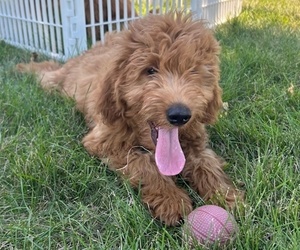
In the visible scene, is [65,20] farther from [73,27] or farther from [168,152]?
[168,152]

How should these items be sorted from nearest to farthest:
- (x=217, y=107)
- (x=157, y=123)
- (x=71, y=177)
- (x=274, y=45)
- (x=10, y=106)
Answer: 1. (x=157, y=123)
2. (x=71, y=177)
3. (x=217, y=107)
4. (x=10, y=106)
5. (x=274, y=45)

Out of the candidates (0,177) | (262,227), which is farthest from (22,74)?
(262,227)

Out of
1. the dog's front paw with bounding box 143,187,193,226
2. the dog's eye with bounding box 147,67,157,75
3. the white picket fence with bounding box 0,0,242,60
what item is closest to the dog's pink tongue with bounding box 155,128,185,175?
the dog's front paw with bounding box 143,187,193,226

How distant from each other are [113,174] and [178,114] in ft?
2.10

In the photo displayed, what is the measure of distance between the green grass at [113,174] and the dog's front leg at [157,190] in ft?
0.17

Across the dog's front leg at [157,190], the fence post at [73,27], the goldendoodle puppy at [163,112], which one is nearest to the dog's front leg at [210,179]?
the goldendoodle puppy at [163,112]

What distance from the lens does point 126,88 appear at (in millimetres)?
2408

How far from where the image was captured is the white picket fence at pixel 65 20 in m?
4.48

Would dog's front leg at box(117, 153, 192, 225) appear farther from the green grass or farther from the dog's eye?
the dog's eye

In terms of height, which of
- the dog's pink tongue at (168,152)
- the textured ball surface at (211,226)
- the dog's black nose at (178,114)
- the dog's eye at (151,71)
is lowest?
the textured ball surface at (211,226)

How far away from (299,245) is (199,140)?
0.96m

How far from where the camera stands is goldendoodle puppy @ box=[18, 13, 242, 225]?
224 cm

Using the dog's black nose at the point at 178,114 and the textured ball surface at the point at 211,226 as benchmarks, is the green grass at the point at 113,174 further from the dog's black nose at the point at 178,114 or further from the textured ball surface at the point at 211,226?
the dog's black nose at the point at 178,114

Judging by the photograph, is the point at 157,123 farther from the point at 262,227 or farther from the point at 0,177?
the point at 0,177
